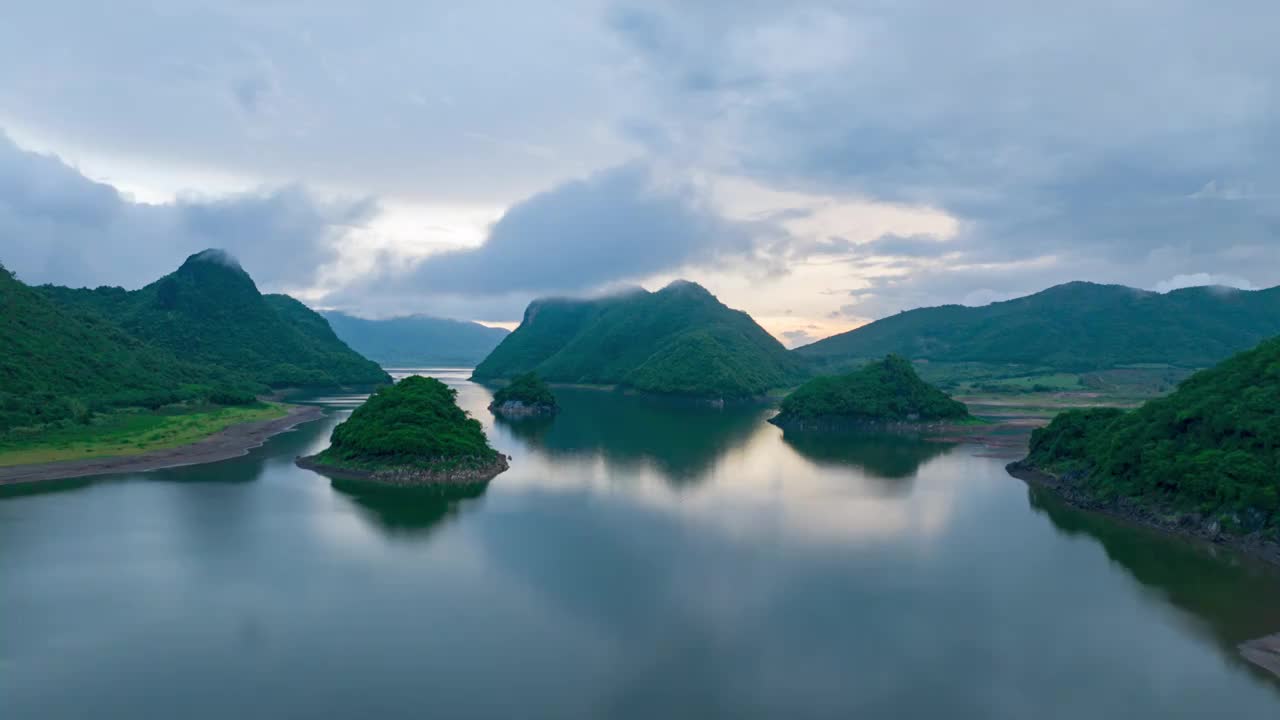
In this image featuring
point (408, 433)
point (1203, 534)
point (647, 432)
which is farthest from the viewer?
point (647, 432)

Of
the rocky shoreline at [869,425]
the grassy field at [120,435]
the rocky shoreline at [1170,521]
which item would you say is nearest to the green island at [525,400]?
the grassy field at [120,435]

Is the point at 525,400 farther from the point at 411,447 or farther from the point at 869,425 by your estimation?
the point at 411,447

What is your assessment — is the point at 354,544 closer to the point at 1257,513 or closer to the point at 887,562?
the point at 887,562

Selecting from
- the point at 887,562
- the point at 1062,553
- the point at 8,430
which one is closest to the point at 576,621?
the point at 887,562

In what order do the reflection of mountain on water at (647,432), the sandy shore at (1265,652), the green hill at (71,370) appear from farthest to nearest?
1. the reflection of mountain on water at (647,432)
2. the green hill at (71,370)
3. the sandy shore at (1265,652)

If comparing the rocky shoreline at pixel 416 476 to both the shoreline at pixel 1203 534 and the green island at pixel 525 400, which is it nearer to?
the shoreline at pixel 1203 534

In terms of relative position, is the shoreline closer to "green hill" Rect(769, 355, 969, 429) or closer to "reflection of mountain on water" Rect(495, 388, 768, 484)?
"reflection of mountain on water" Rect(495, 388, 768, 484)

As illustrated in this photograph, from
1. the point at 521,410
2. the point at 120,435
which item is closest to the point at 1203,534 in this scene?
the point at 120,435
